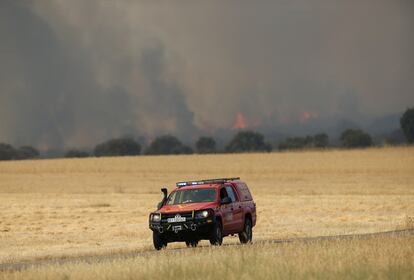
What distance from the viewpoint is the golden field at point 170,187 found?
3622 cm

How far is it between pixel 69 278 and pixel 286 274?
4.36 m

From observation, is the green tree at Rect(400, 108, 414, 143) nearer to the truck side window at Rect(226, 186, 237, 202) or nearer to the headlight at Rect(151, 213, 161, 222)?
the truck side window at Rect(226, 186, 237, 202)

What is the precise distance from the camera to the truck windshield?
29002 mm

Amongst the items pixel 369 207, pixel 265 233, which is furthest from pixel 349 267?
pixel 369 207

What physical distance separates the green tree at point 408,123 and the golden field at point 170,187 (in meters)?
75.1

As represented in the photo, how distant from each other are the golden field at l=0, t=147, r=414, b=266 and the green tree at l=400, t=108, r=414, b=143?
75.1 meters

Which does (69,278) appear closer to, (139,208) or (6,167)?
(139,208)

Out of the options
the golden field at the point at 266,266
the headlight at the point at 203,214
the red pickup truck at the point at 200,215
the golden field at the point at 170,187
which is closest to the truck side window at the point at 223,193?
the red pickup truck at the point at 200,215

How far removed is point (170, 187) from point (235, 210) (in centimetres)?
4827

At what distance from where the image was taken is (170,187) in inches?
3059

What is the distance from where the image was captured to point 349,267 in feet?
62.2

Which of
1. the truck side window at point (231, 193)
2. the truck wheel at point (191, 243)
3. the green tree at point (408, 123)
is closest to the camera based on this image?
the truck wheel at point (191, 243)

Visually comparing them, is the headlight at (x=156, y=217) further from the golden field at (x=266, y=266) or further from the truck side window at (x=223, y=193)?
the golden field at (x=266, y=266)

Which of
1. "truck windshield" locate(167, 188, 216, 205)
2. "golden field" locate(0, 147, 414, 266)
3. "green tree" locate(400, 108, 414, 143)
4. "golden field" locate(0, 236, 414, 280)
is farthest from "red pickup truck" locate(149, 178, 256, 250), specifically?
"green tree" locate(400, 108, 414, 143)
